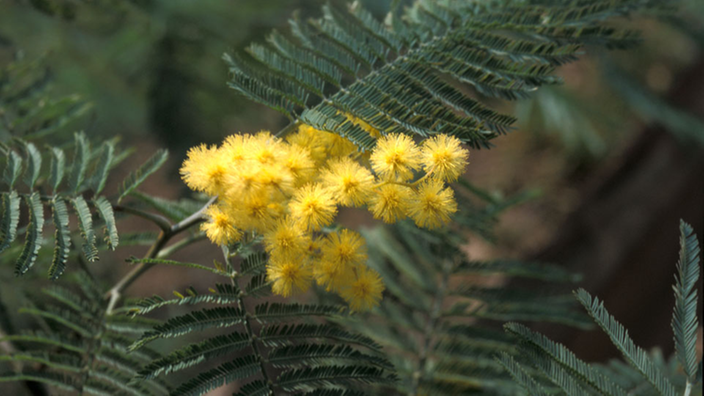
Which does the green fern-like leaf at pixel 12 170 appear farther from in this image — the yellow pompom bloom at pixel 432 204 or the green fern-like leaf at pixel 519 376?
the green fern-like leaf at pixel 519 376

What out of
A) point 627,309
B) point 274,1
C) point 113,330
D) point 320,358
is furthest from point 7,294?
point 627,309

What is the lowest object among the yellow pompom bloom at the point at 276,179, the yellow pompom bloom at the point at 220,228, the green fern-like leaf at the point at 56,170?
the yellow pompom bloom at the point at 220,228

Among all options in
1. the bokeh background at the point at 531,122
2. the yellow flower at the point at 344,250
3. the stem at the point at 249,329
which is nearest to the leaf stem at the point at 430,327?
the bokeh background at the point at 531,122

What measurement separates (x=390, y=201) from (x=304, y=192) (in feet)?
0.46

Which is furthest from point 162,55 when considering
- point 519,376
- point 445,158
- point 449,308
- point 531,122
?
Result: point 531,122

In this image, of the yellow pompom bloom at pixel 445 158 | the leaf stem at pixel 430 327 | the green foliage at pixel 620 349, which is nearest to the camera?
the yellow pompom bloom at pixel 445 158

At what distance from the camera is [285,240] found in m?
0.85

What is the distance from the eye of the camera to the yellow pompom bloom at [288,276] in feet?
2.87

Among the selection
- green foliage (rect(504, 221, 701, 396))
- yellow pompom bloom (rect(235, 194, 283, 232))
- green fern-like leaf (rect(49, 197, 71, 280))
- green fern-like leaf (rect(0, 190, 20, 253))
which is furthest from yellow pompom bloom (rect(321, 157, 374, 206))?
green fern-like leaf (rect(0, 190, 20, 253))

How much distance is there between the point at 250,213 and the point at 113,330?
2.04ft

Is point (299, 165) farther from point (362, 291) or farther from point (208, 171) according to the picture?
point (362, 291)

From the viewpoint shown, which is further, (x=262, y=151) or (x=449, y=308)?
(x=449, y=308)

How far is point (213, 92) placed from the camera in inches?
99.9

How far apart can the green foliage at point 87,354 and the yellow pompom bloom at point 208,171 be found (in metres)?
0.51
